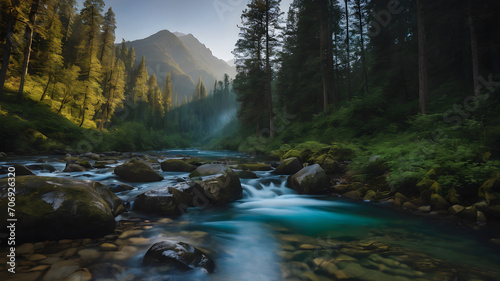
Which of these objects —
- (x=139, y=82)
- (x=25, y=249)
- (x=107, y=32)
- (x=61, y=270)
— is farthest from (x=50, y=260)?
(x=139, y=82)

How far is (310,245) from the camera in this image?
3523 mm

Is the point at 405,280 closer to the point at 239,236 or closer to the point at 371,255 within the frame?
the point at 371,255

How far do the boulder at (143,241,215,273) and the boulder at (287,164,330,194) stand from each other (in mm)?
5084

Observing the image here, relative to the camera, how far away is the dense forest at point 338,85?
253 inches

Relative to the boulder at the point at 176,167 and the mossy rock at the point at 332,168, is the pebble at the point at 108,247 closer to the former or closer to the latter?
the boulder at the point at 176,167

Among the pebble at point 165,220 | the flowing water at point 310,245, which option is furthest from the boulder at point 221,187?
the pebble at point 165,220

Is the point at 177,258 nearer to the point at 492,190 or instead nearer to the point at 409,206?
the point at 409,206

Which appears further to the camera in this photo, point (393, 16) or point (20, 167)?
point (393, 16)

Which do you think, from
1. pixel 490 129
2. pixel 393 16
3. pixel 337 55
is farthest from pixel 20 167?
pixel 393 16

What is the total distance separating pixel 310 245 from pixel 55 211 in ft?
12.7

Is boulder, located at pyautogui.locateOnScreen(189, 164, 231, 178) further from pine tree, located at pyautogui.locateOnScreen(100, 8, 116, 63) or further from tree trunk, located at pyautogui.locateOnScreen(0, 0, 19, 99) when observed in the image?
pine tree, located at pyautogui.locateOnScreen(100, 8, 116, 63)

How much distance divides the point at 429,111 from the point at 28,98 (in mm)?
33456

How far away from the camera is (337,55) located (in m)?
22.8

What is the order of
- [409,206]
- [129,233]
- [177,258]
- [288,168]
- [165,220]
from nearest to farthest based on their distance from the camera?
[177,258] → [129,233] → [165,220] → [409,206] → [288,168]
